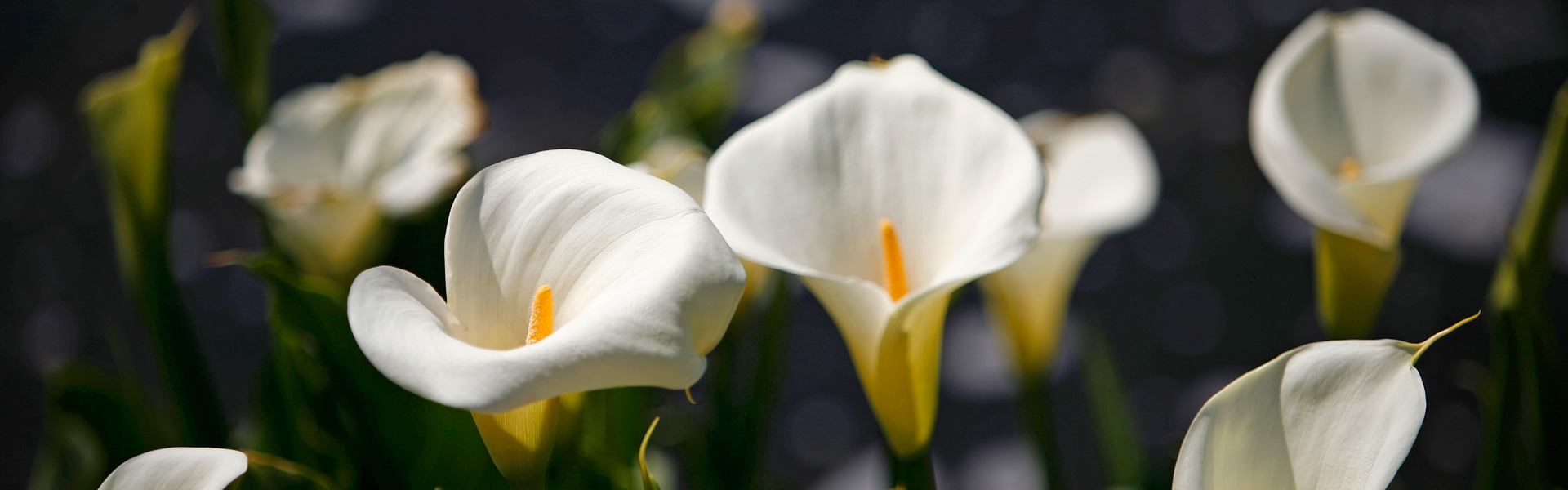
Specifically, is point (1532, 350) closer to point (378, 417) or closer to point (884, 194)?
point (884, 194)

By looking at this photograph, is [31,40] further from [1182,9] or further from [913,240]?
[1182,9]

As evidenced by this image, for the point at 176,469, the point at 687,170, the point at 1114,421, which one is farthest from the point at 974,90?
the point at 176,469

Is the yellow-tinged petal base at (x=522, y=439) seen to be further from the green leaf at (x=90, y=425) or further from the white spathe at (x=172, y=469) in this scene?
the green leaf at (x=90, y=425)

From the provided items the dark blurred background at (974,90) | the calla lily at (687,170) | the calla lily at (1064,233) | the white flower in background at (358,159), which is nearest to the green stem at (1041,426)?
the calla lily at (1064,233)

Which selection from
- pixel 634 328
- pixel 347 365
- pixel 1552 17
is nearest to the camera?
pixel 634 328

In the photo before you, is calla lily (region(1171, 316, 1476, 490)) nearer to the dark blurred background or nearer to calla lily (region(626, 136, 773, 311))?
calla lily (region(626, 136, 773, 311))

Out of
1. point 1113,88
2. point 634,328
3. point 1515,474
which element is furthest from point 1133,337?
point 634,328
